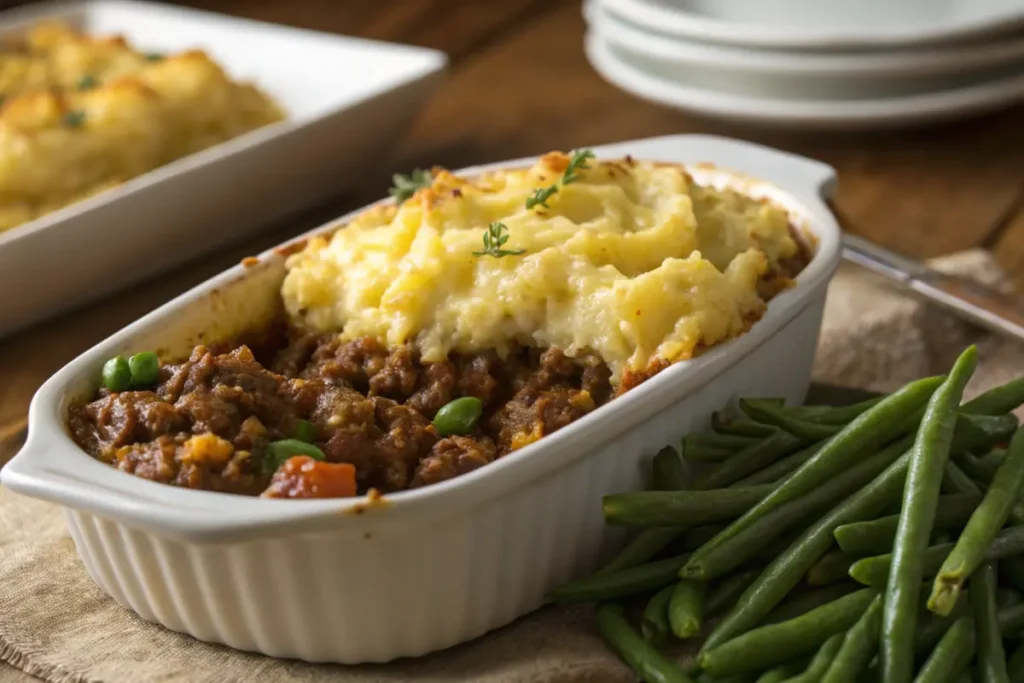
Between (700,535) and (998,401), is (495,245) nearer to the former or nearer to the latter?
(700,535)

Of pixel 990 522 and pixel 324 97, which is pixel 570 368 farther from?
pixel 324 97

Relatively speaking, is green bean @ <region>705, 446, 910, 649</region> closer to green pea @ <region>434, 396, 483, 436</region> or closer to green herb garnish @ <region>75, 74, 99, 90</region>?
green pea @ <region>434, 396, 483, 436</region>

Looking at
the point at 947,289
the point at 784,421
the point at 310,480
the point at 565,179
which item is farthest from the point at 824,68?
the point at 310,480

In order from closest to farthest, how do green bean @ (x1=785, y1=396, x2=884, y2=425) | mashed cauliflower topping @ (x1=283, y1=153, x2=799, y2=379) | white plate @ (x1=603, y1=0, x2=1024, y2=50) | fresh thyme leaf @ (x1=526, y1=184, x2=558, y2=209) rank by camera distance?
mashed cauliflower topping @ (x1=283, y1=153, x2=799, y2=379), green bean @ (x1=785, y1=396, x2=884, y2=425), fresh thyme leaf @ (x1=526, y1=184, x2=558, y2=209), white plate @ (x1=603, y1=0, x2=1024, y2=50)

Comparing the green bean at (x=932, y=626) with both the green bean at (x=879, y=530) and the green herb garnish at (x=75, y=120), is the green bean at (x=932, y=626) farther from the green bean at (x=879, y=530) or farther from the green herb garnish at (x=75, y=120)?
the green herb garnish at (x=75, y=120)

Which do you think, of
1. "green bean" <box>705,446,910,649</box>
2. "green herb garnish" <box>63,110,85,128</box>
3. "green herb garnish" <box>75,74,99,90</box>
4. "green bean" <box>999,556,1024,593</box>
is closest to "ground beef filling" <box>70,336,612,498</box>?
"green bean" <box>705,446,910,649</box>

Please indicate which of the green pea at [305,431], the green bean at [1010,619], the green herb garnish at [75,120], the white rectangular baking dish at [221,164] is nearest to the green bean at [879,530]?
the green bean at [1010,619]
